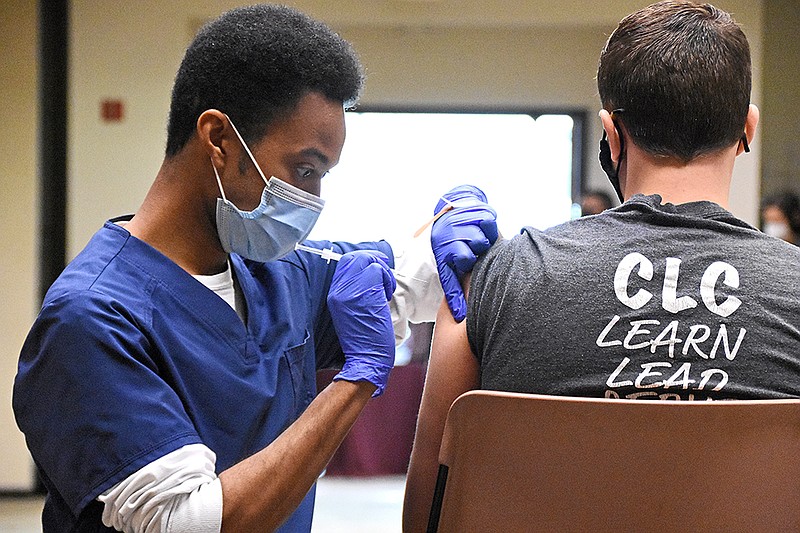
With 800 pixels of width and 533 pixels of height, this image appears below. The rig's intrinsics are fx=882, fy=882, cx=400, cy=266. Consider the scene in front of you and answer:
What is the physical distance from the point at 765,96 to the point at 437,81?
2251 mm

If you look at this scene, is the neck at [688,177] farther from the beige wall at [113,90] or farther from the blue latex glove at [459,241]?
the beige wall at [113,90]

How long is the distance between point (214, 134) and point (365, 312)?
338 millimetres

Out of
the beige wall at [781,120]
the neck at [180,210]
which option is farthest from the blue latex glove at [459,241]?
the beige wall at [781,120]

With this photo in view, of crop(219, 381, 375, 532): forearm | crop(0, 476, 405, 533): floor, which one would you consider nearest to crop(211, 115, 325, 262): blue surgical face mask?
crop(219, 381, 375, 532): forearm

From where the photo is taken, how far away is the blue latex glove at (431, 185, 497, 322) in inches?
49.6

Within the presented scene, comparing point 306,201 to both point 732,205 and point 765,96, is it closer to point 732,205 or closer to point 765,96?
point 732,205

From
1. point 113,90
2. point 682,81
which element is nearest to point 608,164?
point 682,81

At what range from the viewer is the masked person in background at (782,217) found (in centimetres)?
514

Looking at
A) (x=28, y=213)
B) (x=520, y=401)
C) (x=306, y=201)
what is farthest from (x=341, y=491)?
(x=520, y=401)

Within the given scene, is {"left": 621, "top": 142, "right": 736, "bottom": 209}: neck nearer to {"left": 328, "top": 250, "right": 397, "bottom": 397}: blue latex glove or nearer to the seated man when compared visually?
the seated man

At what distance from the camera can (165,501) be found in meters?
1.05

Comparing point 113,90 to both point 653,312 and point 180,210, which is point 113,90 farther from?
point 653,312

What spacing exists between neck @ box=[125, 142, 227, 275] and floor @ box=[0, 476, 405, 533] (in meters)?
2.69

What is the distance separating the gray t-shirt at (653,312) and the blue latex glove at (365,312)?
18 cm
